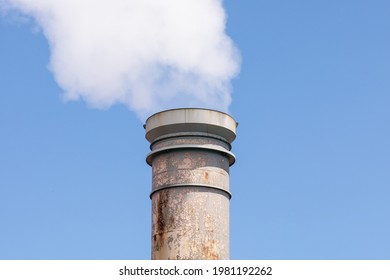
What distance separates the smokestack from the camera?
790 inches

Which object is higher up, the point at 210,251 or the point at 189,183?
the point at 189,183

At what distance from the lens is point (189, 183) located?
20297mm

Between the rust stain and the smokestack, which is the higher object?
the smokestack

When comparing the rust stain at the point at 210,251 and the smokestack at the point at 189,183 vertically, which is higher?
the smokestack at the point at 189,183

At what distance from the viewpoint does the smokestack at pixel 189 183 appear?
2008 cm

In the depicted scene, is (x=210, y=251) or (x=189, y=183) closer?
(x=210, y=251)
